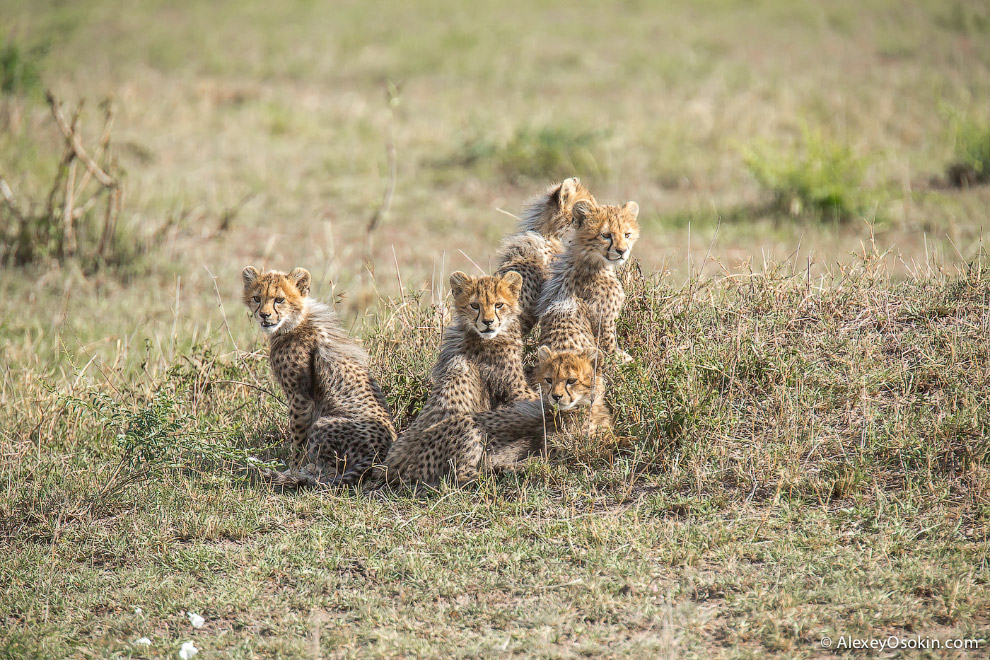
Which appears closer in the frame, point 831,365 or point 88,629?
point 88,629

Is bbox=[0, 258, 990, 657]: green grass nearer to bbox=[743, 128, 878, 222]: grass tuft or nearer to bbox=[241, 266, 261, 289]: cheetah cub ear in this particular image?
bbox=[241, 266, 261, 289]: cheetah cub ear

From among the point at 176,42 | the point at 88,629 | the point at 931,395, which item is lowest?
the point at 88,629

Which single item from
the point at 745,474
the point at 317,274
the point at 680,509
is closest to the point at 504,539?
the point at 680,509

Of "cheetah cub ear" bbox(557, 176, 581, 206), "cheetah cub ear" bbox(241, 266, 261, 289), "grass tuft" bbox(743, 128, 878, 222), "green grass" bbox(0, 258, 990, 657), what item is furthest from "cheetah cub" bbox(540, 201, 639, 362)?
"grass tuft" bbox(743, 128, 878, 222)

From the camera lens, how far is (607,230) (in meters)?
4.70

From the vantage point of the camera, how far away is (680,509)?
4141 millimetres

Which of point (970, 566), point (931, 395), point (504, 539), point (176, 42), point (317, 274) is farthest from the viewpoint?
point (176, 42)

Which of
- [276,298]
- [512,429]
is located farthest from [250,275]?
[512,429]

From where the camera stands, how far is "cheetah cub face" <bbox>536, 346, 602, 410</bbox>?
4.23 meters

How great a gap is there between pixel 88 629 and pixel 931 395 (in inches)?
139

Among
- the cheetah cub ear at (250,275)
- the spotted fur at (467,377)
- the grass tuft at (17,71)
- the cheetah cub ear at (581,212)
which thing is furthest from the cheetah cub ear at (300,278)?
the grass tuft at (17,71)

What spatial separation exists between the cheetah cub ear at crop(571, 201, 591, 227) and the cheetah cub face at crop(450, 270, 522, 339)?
53 cm

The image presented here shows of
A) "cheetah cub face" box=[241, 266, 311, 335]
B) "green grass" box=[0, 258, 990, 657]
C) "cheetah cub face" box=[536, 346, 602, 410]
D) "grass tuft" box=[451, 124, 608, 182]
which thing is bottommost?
"green grass" box=[0, 258, 990, 657]

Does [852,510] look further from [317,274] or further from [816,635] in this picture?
[317,274]
